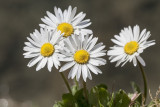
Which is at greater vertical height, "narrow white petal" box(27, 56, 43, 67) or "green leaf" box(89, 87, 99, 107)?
"narrow white petal" box(27, 56, 43, 67)

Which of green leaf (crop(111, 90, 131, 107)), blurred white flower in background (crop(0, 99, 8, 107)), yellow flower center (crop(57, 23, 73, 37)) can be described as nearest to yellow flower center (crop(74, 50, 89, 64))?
yellow flower center (crop(57, 23, 73, 37))

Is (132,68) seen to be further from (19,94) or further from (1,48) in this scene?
(1,48)

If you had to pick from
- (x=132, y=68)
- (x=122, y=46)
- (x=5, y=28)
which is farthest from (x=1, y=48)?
(x=122, y=46)

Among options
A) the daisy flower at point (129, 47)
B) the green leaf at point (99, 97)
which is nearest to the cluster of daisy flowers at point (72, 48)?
the daisy flower at point (129, 47)

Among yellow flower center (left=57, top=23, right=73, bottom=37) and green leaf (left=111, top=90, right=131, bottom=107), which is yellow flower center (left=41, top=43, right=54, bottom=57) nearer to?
yellow flower center (left=57, top=23, right=73, bottom=37)

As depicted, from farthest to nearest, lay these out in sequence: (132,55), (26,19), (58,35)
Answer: (26,19), (132,55), (58,35)

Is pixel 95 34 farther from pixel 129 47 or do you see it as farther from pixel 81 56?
pixel 81 56

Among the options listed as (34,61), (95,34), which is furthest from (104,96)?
(95,34)
